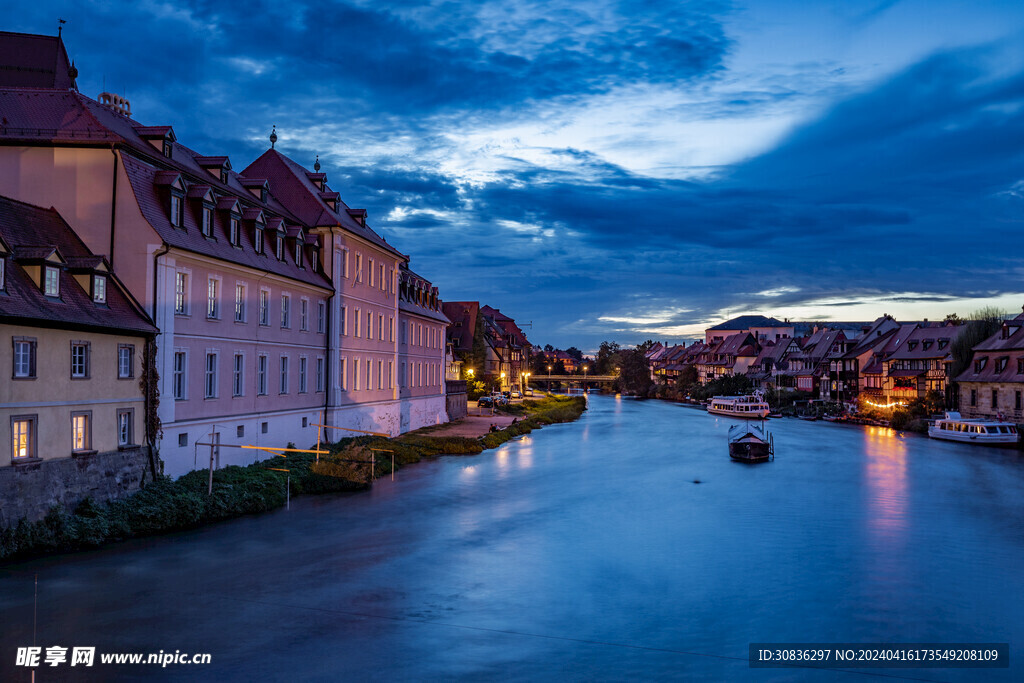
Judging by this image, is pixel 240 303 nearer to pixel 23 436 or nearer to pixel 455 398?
pixel 23 436

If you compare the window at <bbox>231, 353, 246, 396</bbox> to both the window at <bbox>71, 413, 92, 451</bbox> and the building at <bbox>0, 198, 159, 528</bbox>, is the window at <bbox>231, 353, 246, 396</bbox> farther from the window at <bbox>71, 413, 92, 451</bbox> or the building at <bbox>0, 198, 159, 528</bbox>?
the window at <bbox>71, 413, 92, 451</bbox>

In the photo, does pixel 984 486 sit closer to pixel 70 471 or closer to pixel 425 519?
pixel 425 519

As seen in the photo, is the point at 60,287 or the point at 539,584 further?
the point at 60,287

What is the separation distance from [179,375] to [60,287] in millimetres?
5564

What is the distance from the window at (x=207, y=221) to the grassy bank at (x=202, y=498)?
8.60m

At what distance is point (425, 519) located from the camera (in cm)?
2770

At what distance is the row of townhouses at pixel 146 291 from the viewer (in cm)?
2033

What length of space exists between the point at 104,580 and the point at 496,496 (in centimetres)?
1769

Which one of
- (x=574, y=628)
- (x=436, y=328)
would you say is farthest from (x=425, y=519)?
(x=436, y=328)

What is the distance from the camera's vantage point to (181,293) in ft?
84.9

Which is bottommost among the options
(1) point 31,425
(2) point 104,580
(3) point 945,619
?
(3) point 945,619

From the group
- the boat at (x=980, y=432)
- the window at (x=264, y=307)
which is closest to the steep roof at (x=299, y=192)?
the window at (x=264, y=307)

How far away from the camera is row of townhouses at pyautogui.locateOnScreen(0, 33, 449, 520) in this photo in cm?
2033

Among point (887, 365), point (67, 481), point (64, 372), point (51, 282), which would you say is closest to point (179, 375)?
point (64, 372)
